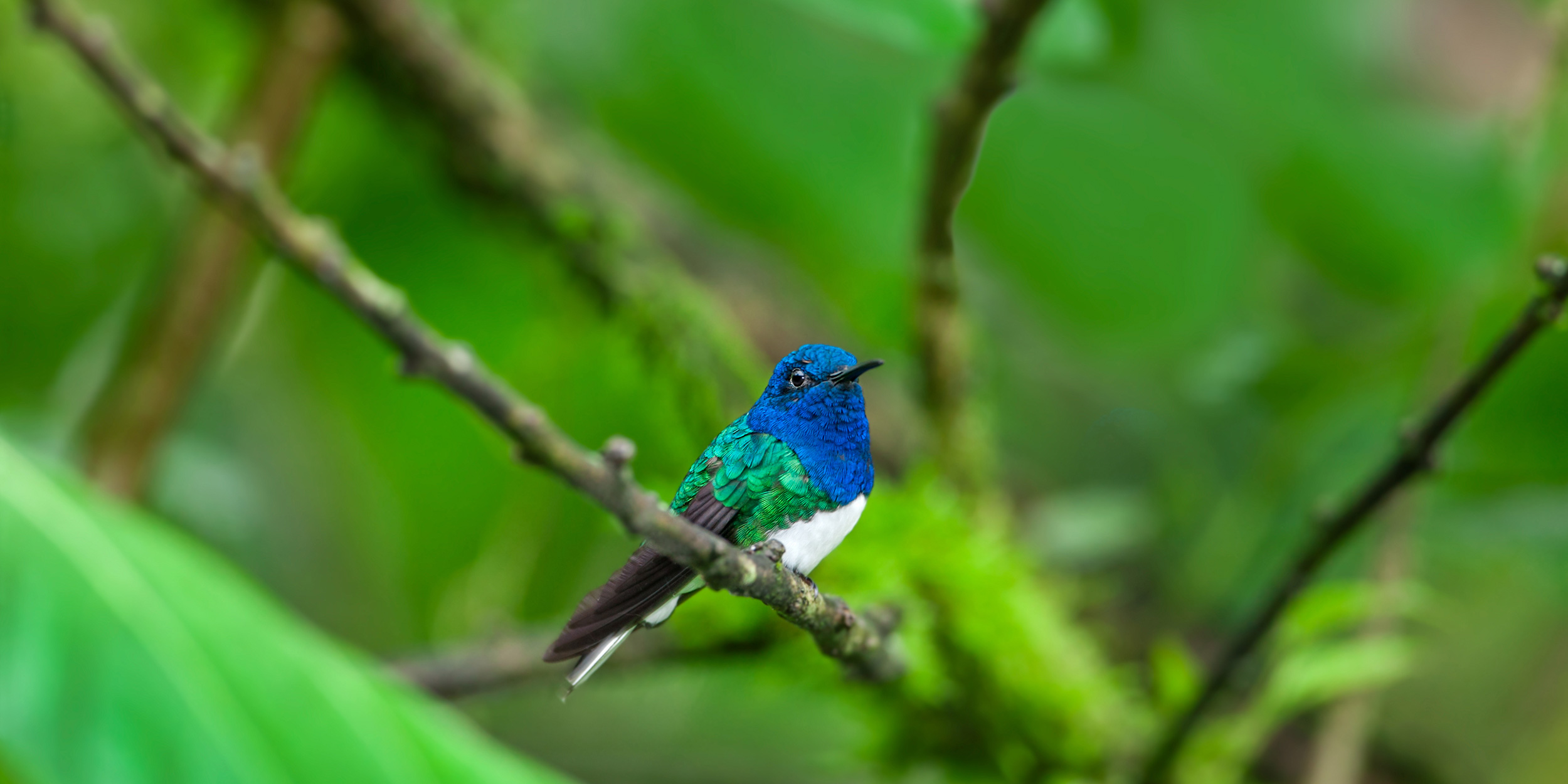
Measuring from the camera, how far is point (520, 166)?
4.91 feet

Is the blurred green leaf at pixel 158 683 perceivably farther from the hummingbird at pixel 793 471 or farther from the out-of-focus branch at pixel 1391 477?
the out-of-focus branch at pixel 1391 477

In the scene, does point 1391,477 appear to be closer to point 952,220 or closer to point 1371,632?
point 952,220

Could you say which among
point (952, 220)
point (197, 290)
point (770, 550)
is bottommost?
point (770, 550)

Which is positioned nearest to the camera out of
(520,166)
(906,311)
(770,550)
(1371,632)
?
(770,550)

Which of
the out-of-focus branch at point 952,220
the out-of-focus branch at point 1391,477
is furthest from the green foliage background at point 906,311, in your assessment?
the out-of-focus branch at point 1391,477

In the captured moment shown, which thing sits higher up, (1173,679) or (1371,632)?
(1371,632)

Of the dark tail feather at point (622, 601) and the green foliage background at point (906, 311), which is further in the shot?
the green foliage background at point (906, 311)

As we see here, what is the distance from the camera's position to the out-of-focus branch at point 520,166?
136cm

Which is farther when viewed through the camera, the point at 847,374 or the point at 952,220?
the point at 952,220

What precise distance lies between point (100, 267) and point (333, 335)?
37 centimetres

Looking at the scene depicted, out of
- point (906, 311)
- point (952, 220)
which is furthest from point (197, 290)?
point (952, 220)

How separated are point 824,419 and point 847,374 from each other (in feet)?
0.14

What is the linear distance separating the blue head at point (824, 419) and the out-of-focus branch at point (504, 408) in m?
Answer: 0.06

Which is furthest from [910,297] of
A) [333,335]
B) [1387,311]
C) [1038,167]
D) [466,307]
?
[1387,311]
